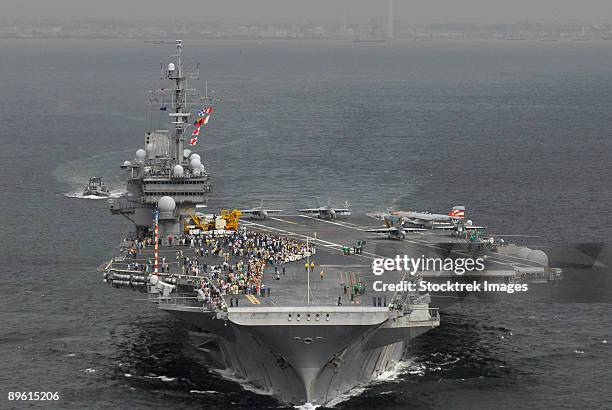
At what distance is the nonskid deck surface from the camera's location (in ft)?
233

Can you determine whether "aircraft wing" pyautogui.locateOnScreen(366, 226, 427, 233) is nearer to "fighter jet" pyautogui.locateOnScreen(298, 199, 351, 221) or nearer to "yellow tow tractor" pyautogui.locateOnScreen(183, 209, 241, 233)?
"fighter jet" pyautogui.locateOnScreen(298, 199, 351, 221)

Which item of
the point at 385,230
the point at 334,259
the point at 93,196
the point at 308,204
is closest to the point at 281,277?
the point at 334,259

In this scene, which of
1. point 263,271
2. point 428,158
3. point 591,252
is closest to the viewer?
point 263,271

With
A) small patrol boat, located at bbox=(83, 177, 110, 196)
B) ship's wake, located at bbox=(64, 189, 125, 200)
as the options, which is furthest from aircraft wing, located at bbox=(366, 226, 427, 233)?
small patrol boat, located at bbox=(83, 177, 110, 196)

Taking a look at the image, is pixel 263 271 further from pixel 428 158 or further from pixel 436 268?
pixel 428 158

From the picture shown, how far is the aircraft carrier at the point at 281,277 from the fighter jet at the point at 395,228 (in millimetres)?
538

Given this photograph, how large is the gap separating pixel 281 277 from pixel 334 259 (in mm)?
6934

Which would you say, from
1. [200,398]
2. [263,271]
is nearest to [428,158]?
[263,271]

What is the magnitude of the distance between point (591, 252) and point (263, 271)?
3433cm

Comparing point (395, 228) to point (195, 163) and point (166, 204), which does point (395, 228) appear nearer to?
point (195, 163)

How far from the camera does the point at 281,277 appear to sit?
76500 mm

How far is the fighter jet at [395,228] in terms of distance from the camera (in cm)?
8931

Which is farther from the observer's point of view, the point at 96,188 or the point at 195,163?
the point at 96,188

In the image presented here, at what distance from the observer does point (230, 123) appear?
190 metres
